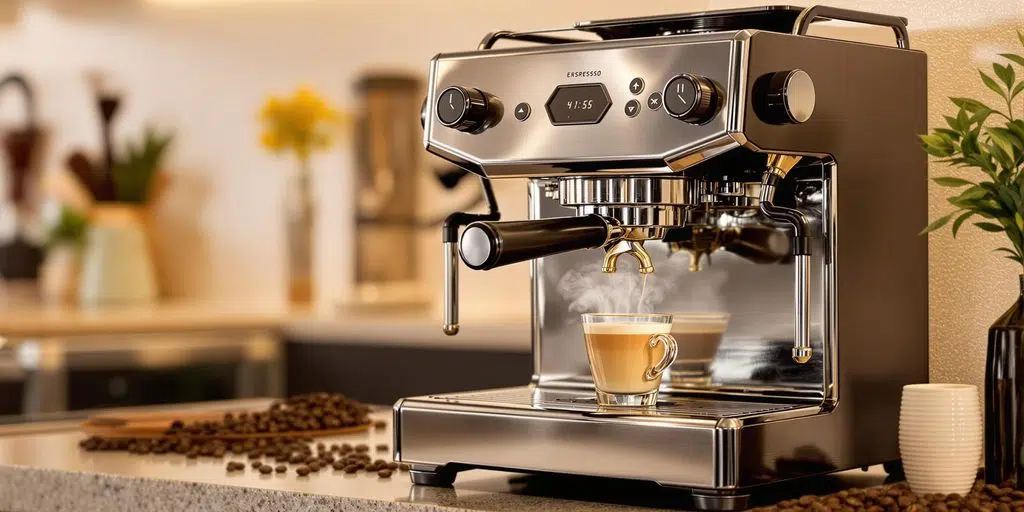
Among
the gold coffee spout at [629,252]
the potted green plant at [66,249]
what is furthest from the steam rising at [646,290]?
the potted green plant at [66,249]

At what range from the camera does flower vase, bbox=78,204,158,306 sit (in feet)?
12.6

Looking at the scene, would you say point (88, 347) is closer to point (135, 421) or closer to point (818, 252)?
point (135, 421)

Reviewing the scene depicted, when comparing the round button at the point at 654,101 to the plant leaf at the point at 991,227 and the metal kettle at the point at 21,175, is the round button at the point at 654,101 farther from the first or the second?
the metal kettle at the point at 21,175

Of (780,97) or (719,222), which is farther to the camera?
(719,222)

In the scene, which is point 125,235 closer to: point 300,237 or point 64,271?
point 64,271

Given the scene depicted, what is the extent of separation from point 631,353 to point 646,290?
0.19 metres

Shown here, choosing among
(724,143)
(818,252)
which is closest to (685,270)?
(818,252)

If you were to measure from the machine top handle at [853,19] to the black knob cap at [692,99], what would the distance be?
0.41 ft

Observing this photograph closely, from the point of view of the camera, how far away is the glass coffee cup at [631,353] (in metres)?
1.15

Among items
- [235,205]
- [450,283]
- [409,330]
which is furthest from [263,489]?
[235,205]

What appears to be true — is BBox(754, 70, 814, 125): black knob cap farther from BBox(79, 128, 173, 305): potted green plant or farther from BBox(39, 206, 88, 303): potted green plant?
BBox(39, 206, 88, 303): potted green plant

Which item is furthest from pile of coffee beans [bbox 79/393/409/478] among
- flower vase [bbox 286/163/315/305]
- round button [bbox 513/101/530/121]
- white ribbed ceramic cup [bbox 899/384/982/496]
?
flower vase [bbox 286/163/315/305]

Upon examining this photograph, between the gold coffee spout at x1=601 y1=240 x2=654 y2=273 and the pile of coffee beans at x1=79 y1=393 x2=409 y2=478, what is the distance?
0.92 feet

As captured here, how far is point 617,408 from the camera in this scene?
1.16 metres
